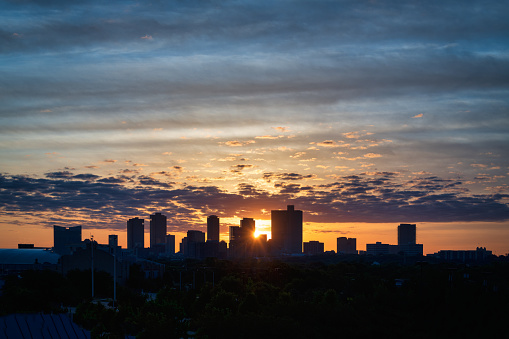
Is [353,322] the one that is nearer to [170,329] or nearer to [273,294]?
[170,329]

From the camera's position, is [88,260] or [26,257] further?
[26,257]

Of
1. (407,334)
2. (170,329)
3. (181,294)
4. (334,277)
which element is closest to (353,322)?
(407,334)

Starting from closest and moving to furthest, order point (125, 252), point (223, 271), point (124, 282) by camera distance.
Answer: point (124, 282)
point (125, 252)
point (223, 271)

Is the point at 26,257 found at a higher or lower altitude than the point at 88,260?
lower

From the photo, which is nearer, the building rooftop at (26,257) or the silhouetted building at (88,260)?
the silhouetted building at (88,260)

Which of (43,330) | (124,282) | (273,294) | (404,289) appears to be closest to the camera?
(43,330)

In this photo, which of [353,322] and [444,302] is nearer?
[353,322]

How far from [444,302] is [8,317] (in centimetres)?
4159

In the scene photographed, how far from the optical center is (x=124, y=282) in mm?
137625

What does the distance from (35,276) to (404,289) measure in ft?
183

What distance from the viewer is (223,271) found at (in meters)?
170

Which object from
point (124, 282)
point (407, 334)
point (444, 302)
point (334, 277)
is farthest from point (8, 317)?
point (334, 277)

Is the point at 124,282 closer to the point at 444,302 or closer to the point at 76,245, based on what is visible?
the point at 76,245

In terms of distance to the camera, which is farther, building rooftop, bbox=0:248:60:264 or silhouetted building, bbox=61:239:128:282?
building rooftop, bbox=0:248:60:264
